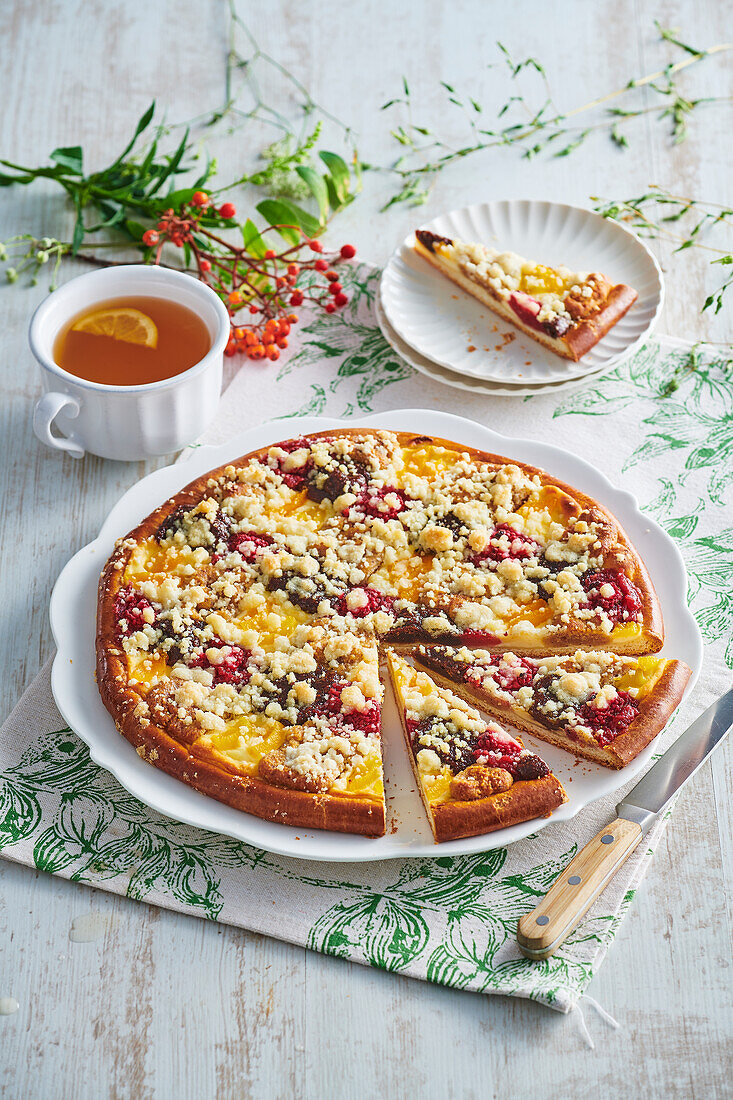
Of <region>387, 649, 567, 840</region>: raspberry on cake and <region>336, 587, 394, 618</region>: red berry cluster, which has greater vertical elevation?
<region>336, 587, 394, 618</region>: red berry cluster

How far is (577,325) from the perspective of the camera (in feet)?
15.7

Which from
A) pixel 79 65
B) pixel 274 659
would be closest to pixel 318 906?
pixel 274 659

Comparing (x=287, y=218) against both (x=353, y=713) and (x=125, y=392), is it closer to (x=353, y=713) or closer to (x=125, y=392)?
(x=125, y=392)

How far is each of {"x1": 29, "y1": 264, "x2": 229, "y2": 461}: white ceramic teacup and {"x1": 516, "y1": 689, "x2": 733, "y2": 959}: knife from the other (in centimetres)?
225

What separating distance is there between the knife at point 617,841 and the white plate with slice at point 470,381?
163 centimetres

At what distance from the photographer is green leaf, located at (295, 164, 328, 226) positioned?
17.6 feet

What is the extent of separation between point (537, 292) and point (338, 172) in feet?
4.22

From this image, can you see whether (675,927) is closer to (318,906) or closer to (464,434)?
(318,906)

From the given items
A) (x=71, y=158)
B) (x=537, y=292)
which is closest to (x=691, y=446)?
(x=537, y=292)

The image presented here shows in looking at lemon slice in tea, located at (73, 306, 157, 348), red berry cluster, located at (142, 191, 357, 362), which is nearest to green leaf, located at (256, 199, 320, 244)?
red berry cluster, located at (142, 191, 357, 362)

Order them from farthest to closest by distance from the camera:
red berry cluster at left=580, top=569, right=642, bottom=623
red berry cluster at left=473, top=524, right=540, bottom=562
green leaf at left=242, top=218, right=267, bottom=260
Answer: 1. green leaf at left=242, top=218, right=267, bottom=260
2. red berry cluster at left=473, top=524, right=540, bottom=562
3. red berry cluster at left=580, top=569, right=642, bottom=623

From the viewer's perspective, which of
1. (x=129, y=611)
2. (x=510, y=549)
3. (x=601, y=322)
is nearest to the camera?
(x=129, y=611)

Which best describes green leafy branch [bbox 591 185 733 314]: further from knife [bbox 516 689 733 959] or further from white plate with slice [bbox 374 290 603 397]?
knife [bbox 516 689 733 959]

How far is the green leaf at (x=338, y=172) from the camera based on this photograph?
5.47 m
